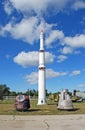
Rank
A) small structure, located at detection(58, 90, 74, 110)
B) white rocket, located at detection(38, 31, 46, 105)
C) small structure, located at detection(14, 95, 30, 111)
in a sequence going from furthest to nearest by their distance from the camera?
white rocket, located at detection(38, 31, 46, 105), small structure, located at detection(58, 90, 74, 110), small structure, located at detection(14, 95, 30, 111)

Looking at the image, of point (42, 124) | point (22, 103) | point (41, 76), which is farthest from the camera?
point (41, 76)

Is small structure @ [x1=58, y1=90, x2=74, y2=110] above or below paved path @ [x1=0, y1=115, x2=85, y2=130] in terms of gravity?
above

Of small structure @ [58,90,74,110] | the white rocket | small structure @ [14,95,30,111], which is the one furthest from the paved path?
the white rocket

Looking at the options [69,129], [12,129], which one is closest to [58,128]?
[69,129]

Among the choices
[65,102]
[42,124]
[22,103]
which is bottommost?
[42,124]

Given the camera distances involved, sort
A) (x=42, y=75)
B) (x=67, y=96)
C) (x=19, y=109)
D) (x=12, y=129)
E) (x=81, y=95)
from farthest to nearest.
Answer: (x=81, y=95), (x=42, y=75), (x=67, y=96), (x=19, y=109), (x=12, y=129)

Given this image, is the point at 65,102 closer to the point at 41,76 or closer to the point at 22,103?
the point at 22,103

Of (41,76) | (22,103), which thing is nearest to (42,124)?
(22,103)

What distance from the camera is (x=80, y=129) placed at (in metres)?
13.8

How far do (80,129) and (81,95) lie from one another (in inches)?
2714

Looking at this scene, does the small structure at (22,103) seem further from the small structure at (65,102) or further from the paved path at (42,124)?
the paved path at (42,124)

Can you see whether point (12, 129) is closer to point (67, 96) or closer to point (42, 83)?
point (67, 96)

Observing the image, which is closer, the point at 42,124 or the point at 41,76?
the point at 42,124

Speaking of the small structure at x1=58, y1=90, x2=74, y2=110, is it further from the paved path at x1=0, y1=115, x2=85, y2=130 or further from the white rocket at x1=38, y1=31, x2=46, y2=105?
the white rocket at x1=38, y1=31, x2=46, y2=105
